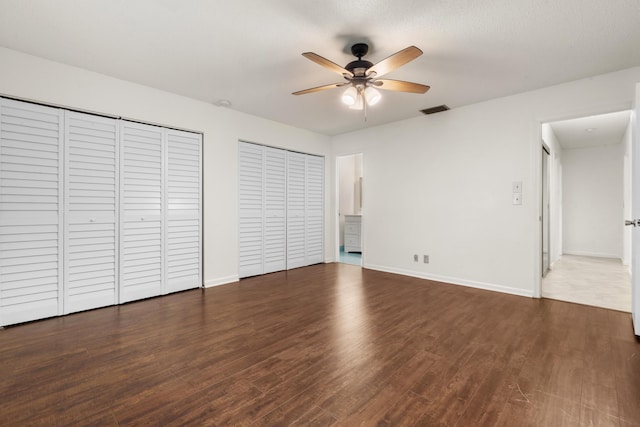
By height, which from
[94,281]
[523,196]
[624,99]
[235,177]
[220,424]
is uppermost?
[624,99]

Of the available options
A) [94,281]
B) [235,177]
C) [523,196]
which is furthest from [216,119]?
[523,196]

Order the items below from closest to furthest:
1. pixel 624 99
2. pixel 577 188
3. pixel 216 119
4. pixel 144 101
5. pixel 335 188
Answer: pixel 624 99 < pixel 144 101 < pixel 216 119 < pixel 335 188 < pixel 577 188

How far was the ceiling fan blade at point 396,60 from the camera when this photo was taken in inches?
84.5

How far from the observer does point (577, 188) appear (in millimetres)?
6816

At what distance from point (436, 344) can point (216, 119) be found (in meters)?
3.85

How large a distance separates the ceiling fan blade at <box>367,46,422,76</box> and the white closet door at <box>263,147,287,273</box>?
2.75m

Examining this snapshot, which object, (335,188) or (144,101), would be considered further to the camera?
(335,188)

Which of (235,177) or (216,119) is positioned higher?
(216,119)

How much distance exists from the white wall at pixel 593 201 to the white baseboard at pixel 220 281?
24.7 feet

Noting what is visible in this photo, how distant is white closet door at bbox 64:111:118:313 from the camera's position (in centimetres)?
306

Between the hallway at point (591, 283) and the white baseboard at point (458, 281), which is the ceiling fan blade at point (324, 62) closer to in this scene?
the white baseboard at point (458, 281)

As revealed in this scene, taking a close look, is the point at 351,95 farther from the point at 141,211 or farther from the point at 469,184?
the point at 141,211

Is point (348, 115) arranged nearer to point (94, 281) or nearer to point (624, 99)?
A: point (624, 99)

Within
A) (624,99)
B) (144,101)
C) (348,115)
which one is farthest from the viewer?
(348,115)
